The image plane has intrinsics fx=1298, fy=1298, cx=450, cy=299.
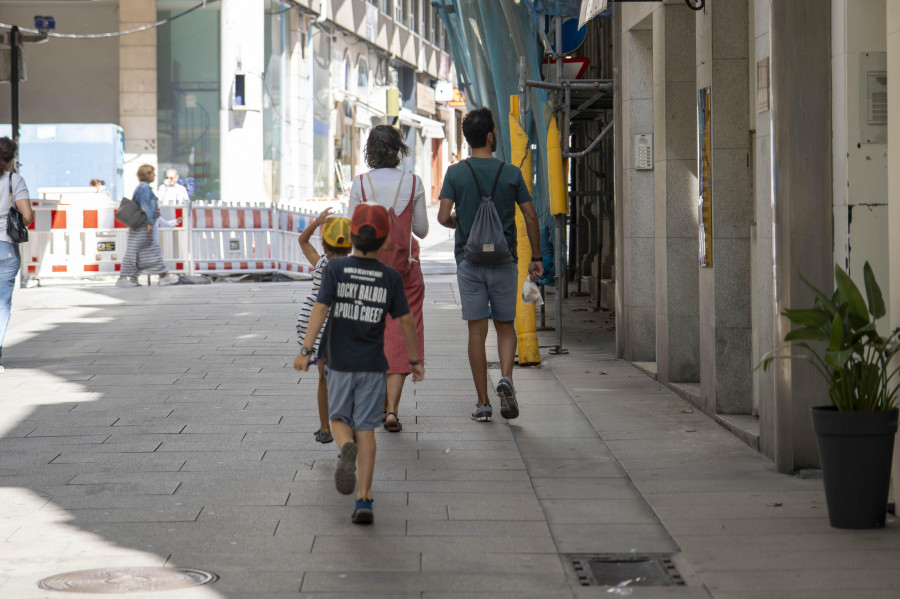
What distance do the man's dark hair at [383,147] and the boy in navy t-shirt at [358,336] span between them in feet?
6.63

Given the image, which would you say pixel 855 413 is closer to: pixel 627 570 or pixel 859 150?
pixel 627 570

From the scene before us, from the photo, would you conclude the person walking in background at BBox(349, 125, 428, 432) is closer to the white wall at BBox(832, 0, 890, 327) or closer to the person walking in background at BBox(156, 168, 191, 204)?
the white wall at BBox(832, 0, 890, 327)

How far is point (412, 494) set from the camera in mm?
5988

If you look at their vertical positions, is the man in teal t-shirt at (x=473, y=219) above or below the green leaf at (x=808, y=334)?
above

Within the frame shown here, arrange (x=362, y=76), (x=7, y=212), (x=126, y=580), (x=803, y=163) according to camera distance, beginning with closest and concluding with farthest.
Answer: (x=126, y=580) → (x=803, y=163) → (x=7, y=212) → (x=362, y=76)

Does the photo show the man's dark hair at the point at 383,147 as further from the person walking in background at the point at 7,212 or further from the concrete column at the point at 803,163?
the person walking in background at the point at 7,212

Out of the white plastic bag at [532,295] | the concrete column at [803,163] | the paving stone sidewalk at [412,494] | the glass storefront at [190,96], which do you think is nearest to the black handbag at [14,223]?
the paving stone sidewalk at [412,494]

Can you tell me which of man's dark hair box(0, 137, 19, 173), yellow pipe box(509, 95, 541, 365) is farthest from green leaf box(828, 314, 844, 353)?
man's dark hair box(0, 137, 19, 173)

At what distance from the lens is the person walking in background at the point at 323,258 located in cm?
667

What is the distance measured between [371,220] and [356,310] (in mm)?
411

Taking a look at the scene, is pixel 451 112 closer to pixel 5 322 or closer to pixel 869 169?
pixel 5 322

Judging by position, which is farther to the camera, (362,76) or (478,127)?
(362,76)

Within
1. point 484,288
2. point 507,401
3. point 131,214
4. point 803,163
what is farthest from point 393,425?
point 131,214

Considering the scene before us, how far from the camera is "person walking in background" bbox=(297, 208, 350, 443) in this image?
6.67 m
